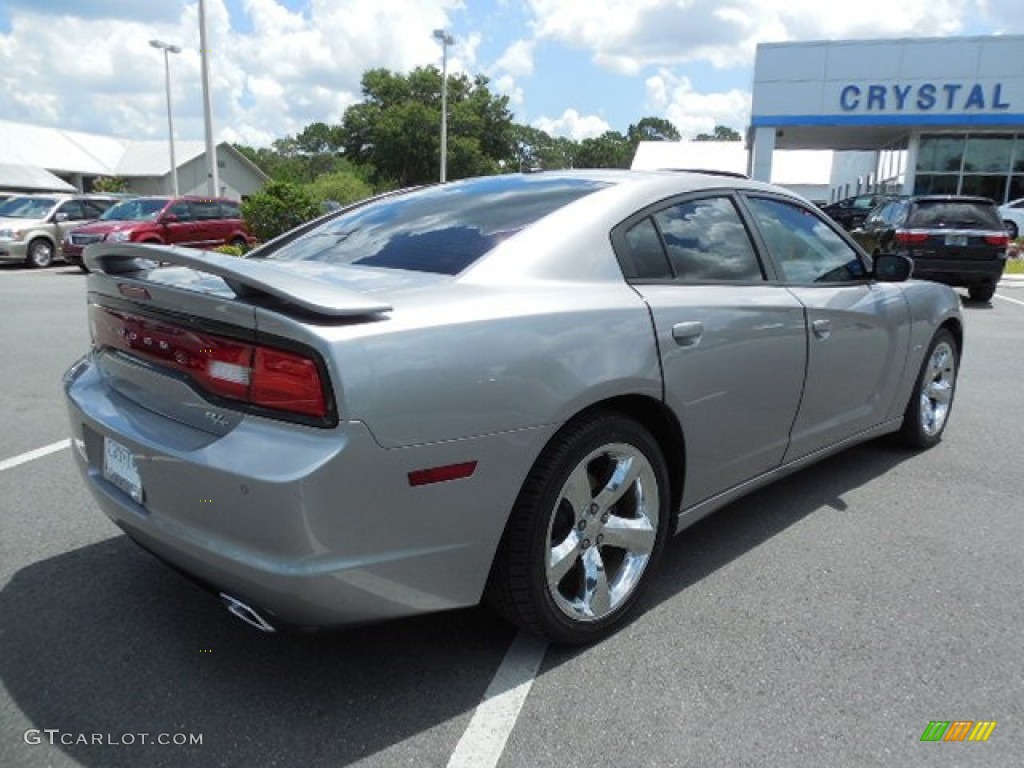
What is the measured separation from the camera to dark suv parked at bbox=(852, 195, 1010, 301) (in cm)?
1227

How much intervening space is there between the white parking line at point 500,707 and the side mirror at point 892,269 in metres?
2.67

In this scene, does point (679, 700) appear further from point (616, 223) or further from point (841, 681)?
point (616, 223)

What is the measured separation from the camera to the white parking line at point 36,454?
456 centimetres

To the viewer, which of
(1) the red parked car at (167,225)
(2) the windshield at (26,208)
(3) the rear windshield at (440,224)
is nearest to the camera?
(3) the rear windshield at (440,224)

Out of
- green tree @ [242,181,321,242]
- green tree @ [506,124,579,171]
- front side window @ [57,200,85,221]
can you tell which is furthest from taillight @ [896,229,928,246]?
green tree @ [506,124,579,171]

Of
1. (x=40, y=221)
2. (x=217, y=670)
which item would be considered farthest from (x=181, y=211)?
(x=217, y=670)

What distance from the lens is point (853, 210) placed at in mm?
25781

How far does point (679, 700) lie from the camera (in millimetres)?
2516

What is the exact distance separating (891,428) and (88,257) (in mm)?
3996

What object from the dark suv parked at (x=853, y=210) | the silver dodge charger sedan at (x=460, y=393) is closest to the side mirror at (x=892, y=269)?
the silver dodge charger sedan at (x=460, y=393)

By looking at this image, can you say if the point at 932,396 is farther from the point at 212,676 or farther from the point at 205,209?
A: the point at 205,209

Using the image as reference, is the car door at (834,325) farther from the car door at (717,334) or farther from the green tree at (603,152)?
the green tree at (603,152)

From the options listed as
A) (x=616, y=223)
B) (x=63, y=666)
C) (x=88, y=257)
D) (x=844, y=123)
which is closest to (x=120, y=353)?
(x=88, y=257)

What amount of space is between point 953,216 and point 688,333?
1150cm
